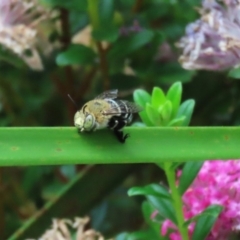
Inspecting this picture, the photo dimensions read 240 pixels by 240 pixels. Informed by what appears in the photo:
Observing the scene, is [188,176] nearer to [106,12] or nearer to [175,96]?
[175,96]

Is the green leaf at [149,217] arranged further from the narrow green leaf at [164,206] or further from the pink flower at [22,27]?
the pink flower at [22,27]

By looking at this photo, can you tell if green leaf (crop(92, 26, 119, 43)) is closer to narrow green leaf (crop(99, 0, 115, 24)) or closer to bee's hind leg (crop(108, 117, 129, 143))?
narrow green leaf (crop(99, 0, 115, 24))

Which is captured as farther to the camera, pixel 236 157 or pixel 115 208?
pixel 115 208

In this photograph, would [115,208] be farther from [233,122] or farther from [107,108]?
[107,108]

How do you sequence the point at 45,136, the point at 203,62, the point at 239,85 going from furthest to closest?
the point at 239,85
the point at 203,62
the point at 45,136

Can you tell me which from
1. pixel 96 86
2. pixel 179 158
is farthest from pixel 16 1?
pixel 179 158

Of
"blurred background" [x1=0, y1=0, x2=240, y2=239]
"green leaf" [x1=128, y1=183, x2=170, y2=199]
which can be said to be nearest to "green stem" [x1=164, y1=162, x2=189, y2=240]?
"green leaf" [x1=128, y1=183, x2=170, y2=199]
